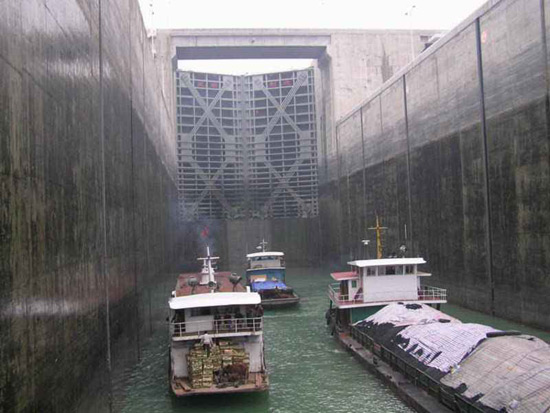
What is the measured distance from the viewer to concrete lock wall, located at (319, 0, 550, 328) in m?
17.6

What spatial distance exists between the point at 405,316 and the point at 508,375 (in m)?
6.36

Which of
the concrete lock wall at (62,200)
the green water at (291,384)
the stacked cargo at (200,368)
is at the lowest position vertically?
the green water at (291,384)

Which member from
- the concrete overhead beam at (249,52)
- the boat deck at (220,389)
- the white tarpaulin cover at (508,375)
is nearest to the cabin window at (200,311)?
the boat deck at (220,389)

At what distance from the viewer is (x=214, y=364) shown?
11.9 metres

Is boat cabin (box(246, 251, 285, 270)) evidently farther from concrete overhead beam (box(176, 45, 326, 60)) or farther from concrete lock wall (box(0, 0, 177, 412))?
concrete overhead beam (box(176, 45, 326, 60))

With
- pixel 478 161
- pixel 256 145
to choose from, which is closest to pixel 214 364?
pixel 478 161

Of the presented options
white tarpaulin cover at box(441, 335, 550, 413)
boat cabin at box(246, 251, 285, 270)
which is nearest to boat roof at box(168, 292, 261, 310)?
white tarpaulin cover at box(441, 335, 550, 413)

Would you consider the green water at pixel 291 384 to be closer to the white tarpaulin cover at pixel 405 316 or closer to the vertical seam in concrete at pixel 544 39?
the white tarpaulin cover at pixel 405 316

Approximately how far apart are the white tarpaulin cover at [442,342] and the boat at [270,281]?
489 inches

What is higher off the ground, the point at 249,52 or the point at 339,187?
the point at 249,52

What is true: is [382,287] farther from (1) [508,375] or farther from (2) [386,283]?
(1) [508,375]

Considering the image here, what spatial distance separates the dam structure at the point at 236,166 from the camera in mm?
6820

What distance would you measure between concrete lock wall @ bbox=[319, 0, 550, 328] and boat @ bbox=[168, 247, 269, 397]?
991 cm

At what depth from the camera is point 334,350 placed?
58.0ft
